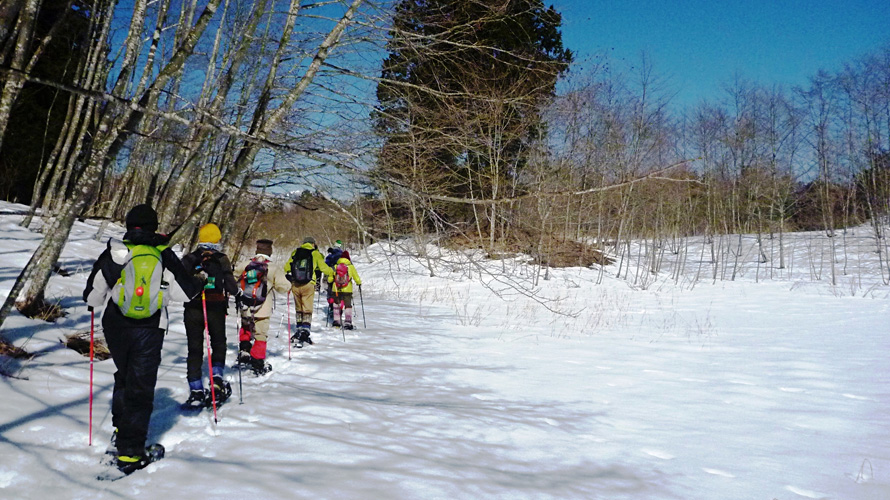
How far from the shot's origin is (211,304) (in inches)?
202

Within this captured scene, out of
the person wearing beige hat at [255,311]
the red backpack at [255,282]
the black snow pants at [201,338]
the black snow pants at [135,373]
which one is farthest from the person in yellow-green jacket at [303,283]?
the black snow pants at [135,373]

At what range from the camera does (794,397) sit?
5914 millimetres

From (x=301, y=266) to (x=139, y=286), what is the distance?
4.80 meters

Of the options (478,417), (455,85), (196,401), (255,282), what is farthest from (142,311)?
(455,85)

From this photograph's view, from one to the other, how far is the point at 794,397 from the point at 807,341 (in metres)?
4.77

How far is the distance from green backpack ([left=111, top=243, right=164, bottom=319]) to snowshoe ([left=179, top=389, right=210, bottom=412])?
1.34 metres

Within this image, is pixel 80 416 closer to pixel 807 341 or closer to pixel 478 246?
pixel 478 246

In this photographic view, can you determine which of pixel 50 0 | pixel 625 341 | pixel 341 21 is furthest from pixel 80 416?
pixel 50 0

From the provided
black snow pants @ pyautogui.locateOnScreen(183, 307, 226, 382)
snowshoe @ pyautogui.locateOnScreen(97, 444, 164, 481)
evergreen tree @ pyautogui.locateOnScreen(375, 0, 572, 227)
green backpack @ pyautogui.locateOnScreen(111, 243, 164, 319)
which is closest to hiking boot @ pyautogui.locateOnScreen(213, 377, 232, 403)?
black snow pants @ pyautogui.locateOnScreen(183, 307, 226, 382)

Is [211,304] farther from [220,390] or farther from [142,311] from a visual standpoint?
[142,311]

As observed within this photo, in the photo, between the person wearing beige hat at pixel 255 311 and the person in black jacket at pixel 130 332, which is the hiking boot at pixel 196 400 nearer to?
the person in black jacket at pixel 130 332

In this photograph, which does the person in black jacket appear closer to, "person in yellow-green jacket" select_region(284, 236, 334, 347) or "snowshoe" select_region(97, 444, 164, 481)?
"snowshoe" select_region(97, 444, 164, 481)

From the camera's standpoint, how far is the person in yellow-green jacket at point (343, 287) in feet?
31.8

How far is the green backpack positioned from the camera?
137 inches
